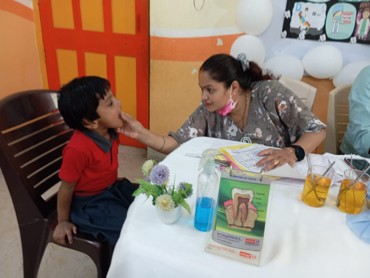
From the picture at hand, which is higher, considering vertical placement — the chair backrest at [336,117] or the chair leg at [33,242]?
the chair backrest at [336,117]

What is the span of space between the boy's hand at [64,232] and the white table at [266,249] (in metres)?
0.42

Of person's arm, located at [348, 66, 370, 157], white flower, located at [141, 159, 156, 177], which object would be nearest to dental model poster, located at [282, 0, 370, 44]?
person's arm, located at [348, 66, 370, 157]

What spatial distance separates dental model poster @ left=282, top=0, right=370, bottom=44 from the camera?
6.95ft

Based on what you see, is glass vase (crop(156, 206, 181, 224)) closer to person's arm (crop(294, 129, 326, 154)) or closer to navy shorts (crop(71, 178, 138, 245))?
navy shorts (crop(71, 178, 138, 245))

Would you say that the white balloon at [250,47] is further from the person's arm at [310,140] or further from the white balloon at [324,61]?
the person's arm at [310,140]

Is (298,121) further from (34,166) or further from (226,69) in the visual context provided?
(34,166)

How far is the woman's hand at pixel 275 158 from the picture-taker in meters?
1.10

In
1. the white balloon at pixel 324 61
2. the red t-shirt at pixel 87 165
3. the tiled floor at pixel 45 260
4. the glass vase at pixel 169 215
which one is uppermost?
the white balloon at pixel 324 61

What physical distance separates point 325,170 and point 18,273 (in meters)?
1.52

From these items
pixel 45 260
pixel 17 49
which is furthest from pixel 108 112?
pixel 17 49

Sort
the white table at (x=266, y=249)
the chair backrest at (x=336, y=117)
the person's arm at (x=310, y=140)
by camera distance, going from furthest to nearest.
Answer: the chair backrest at (x=336, y=117)
the person's arm at (x=310, y=140)
the white table at (x=266, y=249)

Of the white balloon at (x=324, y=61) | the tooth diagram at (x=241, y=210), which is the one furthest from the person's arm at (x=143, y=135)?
the white balloon at (x=324, y=61)

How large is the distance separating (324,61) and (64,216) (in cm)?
189

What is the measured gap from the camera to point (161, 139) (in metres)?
1.46
